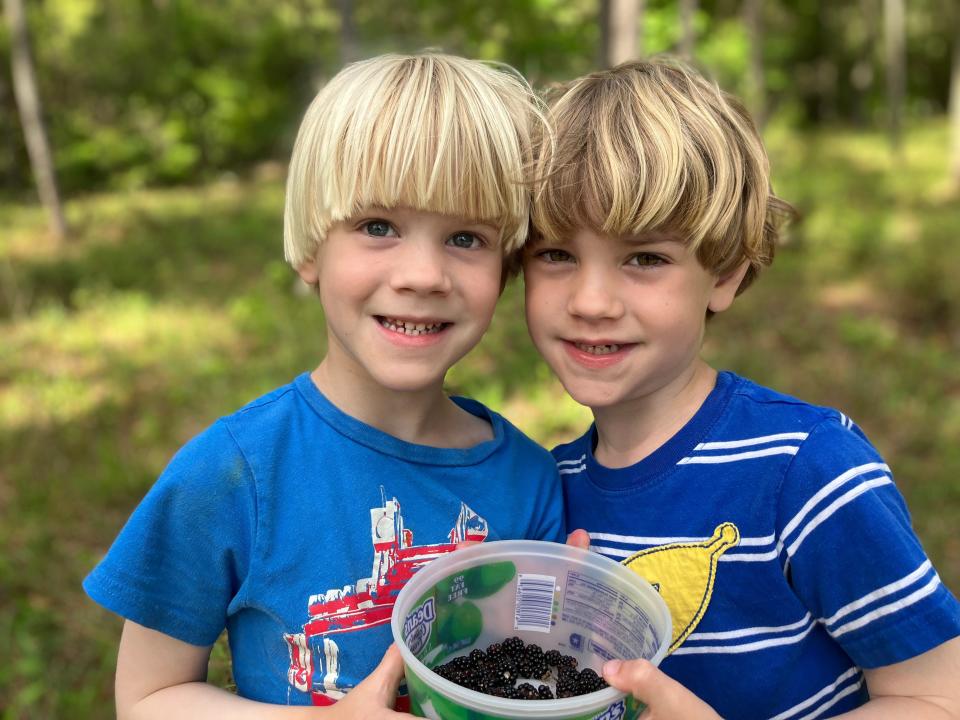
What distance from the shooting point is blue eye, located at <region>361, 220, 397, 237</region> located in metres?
1.46

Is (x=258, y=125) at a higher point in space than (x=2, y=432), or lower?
higher

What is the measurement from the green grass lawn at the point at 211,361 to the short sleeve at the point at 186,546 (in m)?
0.60

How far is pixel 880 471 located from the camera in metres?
1.37

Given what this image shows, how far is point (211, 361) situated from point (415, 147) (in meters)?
4.77

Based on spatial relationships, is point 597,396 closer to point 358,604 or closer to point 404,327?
point 404,327

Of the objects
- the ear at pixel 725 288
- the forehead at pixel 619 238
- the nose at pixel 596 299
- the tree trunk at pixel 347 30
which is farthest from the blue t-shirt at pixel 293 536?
the tree trunk at pixel 347 30

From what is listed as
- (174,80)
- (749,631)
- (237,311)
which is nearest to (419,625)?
(749,631)

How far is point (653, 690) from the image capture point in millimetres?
1154

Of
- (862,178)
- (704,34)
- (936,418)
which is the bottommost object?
(936,418)

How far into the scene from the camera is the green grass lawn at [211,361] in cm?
348

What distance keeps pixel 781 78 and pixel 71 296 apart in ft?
56.1

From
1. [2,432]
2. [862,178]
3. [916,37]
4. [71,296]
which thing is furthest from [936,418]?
[916,37]

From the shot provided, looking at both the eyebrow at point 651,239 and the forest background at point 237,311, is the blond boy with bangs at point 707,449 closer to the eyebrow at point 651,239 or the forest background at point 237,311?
the eyebrow at point 651,239

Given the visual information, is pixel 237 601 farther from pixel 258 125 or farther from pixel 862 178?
pixel 258 125
